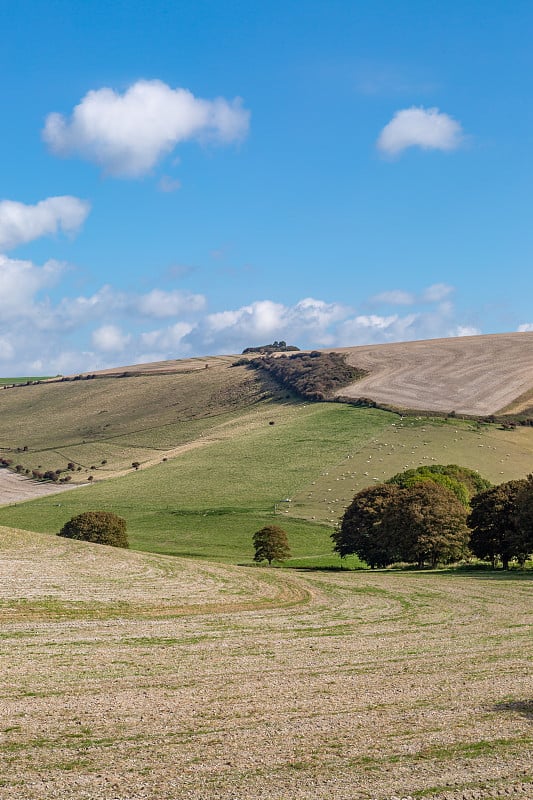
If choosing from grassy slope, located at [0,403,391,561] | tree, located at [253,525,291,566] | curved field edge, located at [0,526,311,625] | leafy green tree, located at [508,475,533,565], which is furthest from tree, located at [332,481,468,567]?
curved field edge, located at [0,526,311,625]

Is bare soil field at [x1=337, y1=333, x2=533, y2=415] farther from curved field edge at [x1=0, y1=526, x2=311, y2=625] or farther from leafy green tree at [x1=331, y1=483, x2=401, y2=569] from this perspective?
curved field edge at [x1=0, y1=526, x2=311, y2=625]

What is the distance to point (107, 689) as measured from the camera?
90.3 ft

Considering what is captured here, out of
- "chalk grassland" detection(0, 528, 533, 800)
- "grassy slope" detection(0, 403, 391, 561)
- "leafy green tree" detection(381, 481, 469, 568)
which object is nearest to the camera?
"chalk grassland" detection(0, 528, 533, 800)

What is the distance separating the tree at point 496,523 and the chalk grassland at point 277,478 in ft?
67.6

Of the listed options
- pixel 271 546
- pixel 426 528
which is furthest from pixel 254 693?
pixel 271 546

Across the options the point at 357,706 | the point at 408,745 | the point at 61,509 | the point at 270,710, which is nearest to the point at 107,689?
the point at 270,710

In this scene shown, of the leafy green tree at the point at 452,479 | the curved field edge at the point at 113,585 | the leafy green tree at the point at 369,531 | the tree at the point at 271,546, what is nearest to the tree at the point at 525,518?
the leafy green tree at the point at 369,531

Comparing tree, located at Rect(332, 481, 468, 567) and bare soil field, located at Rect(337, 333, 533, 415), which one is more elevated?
bare soil field, located at Rect(337, 333, 533, 415)

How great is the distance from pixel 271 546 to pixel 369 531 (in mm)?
11253

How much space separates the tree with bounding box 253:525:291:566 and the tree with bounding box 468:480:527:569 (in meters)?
22.0

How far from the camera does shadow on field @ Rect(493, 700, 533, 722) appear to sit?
942 inches

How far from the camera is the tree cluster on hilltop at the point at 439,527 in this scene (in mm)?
76625

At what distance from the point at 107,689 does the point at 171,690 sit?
2216mm

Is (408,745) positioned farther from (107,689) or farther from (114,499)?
(114,499)
